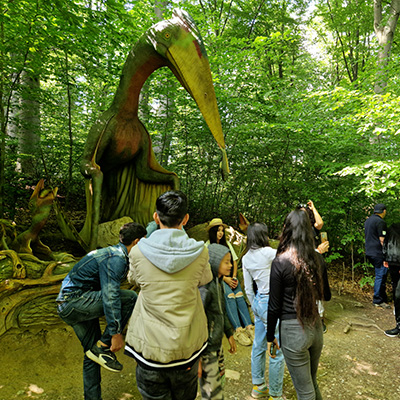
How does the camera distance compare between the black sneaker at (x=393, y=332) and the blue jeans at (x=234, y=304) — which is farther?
the black sneaker at (x=393, y=332)

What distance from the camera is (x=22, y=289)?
2.68 m

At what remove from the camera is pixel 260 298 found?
2420mm

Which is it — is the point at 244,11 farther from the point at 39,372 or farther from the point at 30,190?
the point at 39,372

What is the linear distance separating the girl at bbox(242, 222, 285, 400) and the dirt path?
361 millimetres

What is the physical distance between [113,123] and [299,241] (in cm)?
218

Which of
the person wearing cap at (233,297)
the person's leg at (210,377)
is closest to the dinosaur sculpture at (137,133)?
the person wearing cap at (233,297)

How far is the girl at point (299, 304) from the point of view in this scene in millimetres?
1698

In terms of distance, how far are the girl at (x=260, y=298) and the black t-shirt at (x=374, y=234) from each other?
3574 mm

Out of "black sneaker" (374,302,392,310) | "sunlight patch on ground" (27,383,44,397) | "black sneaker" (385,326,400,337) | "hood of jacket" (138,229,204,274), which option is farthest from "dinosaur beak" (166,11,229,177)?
"black sneaker" (374,302,392,310)

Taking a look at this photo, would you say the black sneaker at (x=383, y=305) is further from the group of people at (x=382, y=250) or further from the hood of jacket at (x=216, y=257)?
the hood of jacket at (x=216, y=257)

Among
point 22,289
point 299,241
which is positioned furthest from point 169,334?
point 22,289

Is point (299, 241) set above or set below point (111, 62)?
below

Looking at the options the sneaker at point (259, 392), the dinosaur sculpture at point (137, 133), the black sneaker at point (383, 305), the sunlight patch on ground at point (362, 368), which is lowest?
the black sneaker at point (383, 305)

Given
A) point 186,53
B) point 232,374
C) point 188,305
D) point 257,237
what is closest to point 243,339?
point 232,374
